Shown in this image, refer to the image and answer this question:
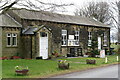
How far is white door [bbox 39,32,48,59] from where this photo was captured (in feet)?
93.5

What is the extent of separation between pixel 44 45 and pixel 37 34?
1.70 m

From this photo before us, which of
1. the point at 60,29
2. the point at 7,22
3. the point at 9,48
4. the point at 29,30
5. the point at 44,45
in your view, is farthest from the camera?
the point at 60,29

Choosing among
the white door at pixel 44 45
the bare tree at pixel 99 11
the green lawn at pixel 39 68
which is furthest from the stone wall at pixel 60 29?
the bare tree at pixel 99 11

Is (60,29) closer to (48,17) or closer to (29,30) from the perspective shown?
(48,17)

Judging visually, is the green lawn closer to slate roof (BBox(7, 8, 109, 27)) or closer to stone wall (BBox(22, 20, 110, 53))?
slate roof (BBox(7, 8, 109, 27))

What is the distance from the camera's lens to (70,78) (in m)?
14.4

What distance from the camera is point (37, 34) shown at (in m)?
28.0

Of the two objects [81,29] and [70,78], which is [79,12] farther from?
[70,78]

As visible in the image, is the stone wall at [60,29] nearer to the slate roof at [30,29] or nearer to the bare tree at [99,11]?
the slate roof at [30,29]

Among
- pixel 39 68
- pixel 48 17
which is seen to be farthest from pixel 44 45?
pixel 39 68

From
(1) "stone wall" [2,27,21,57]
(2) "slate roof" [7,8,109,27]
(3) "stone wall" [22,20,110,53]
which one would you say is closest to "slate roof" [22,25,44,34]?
(3) "stone wall" [22,20,110,53]

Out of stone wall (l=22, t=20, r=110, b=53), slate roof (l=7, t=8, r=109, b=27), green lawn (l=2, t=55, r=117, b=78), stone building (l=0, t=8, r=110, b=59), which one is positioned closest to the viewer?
green lawn (l=2, t=55, r=117, b=78)

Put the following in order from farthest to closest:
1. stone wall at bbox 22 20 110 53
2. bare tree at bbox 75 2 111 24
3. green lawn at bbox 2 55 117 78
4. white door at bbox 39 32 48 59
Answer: bare tree at bbox 75 2 111 24 < stone wall at bbox 22 20 110 53 < white door at bbox 39 32 48 59 < green lawn at bbox 2 55 117 78

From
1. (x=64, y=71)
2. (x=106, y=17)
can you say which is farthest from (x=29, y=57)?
(x=106, y=17)
